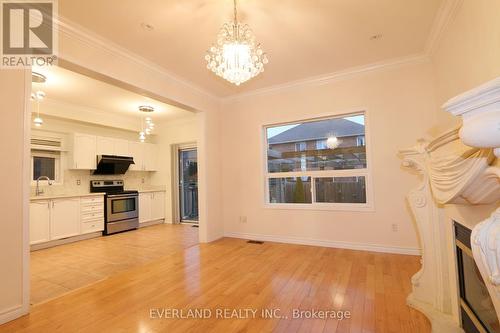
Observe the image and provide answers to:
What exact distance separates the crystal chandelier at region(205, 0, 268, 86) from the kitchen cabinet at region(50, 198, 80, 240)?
4152 millimetres

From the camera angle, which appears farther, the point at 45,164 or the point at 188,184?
the point at 188,184

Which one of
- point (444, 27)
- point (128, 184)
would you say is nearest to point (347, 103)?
point (444, 27)

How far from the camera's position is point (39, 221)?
13.3ft

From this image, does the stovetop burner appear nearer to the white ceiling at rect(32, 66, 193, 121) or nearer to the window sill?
the white ceiling at rect(32, 66, 193, 121)

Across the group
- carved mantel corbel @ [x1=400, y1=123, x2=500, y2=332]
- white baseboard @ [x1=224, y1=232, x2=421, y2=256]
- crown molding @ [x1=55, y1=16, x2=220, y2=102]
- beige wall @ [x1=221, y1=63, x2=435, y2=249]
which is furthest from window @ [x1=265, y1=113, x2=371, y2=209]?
crown molding @ [x1=55, y1=16, x2=220, y2=102]

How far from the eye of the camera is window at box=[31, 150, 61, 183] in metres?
4.65

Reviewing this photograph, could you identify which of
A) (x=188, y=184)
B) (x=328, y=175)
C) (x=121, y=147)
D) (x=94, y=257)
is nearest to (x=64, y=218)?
(x=94, y=257)

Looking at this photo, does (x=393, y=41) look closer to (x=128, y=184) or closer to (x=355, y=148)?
(x=355, y=148)

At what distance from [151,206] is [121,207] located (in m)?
0.85

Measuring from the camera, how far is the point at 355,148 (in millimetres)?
3787

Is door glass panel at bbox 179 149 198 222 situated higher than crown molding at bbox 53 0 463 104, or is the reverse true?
crown molding at bbox 53 0 463 104

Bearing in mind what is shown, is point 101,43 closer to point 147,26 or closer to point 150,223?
point 147,26

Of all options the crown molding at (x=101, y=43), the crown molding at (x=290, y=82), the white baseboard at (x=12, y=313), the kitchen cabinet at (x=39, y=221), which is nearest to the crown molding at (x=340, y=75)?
the crown molding at (x=290, y=82)

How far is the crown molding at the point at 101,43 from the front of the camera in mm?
2408
